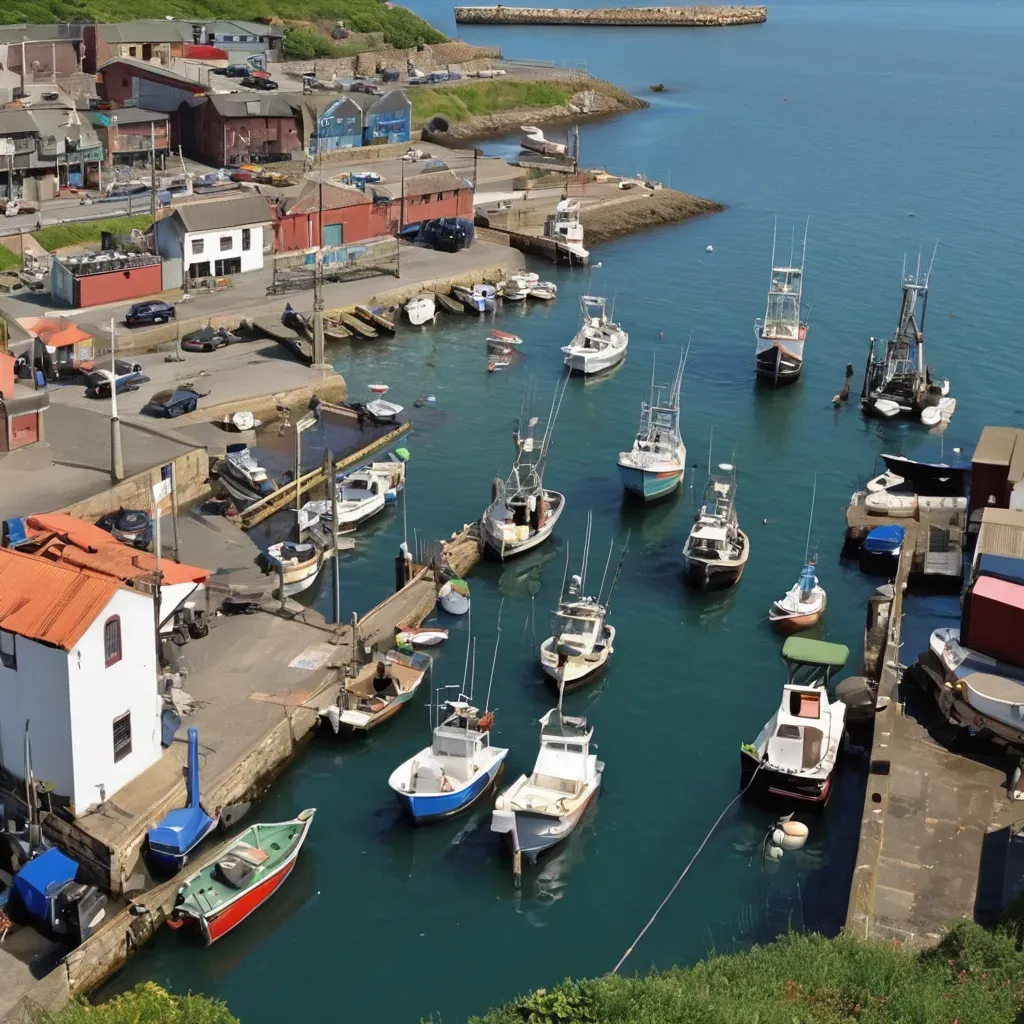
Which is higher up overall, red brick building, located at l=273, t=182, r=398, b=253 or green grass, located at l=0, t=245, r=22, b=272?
red brick building, located at l=273, t=182, r=398, b=253

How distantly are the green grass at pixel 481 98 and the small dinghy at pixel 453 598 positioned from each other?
89971 mm

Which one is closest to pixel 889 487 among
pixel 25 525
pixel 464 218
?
pixel 25 525

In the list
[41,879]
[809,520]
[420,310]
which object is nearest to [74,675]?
[41,879]

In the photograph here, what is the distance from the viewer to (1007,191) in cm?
11900

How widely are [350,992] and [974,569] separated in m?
24.8

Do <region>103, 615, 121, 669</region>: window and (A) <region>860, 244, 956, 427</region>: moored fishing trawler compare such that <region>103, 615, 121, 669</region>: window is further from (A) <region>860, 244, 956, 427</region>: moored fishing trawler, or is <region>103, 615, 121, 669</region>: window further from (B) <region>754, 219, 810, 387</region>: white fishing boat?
(B) <region>754, 219, 810, 387</region>: white fishing boat

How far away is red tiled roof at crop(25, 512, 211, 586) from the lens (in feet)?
121

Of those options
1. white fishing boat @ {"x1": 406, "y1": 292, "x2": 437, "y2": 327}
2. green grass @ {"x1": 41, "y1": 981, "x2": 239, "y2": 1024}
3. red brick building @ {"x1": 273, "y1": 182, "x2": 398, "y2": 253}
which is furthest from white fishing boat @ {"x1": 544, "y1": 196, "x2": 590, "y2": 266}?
green grass @ {"x1": 41, "y1": 981, "x2": 239, "y2": 1024}

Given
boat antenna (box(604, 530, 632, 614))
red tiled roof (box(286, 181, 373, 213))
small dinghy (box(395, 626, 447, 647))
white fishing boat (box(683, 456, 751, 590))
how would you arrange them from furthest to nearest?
red tiled roof (box(286, 181, 373, 213)), white fishing boat (box(683, 456, 751, 590)), boat antenna (box(604, 530, 632, 614)), small dinghy (box(395, 626, 447, 647))

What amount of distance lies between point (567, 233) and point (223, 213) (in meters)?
25.8

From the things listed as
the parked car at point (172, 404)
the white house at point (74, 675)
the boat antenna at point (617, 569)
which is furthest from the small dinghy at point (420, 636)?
the parked car at point (172, 404)

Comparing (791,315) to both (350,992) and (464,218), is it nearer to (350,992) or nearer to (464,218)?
(464,218)

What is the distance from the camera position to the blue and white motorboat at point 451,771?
36.8m

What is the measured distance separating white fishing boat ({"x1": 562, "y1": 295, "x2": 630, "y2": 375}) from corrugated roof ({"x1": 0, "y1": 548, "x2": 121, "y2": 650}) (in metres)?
38.7
